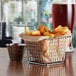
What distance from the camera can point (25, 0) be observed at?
17.9 feet

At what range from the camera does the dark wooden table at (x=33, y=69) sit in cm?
92

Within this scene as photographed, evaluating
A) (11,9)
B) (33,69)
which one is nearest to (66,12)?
(33,69)

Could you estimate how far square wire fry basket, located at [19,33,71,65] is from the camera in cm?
103

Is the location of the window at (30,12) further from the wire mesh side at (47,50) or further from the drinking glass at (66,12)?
the wire mesh side at (47,50)

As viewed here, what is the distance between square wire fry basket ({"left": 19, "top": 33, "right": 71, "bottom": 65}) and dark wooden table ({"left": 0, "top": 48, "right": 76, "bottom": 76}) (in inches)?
1.2

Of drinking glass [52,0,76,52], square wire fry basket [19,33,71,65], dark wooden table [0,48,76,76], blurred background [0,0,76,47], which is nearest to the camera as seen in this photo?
dark wooden table [0,48,76,76]

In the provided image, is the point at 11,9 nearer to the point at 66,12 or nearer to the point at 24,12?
the point at 24,12

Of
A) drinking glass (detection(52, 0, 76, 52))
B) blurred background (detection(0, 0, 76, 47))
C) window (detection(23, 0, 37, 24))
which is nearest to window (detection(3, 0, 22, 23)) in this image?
blurred background (detection(0, 0, 76, 47))

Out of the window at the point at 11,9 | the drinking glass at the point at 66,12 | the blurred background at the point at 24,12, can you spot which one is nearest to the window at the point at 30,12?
the blurred background at the point at 24,12

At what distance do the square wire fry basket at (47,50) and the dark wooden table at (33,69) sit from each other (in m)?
0.03

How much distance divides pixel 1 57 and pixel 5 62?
4.0 inches

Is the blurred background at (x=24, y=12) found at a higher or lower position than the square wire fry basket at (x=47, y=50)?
higher

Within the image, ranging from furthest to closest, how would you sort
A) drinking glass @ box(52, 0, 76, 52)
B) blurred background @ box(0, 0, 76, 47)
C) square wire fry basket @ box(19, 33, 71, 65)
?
1. blurred background @ box(0, 0, 76, 47)
2. drinking glass @ box(52, 0, 76, 52)
3. square wire fry basket @ box(19, 33, 71, 65)

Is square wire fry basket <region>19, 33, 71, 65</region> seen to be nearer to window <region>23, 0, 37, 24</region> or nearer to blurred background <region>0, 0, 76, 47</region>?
blurred background <region>0, 0, 76, 47</region>
